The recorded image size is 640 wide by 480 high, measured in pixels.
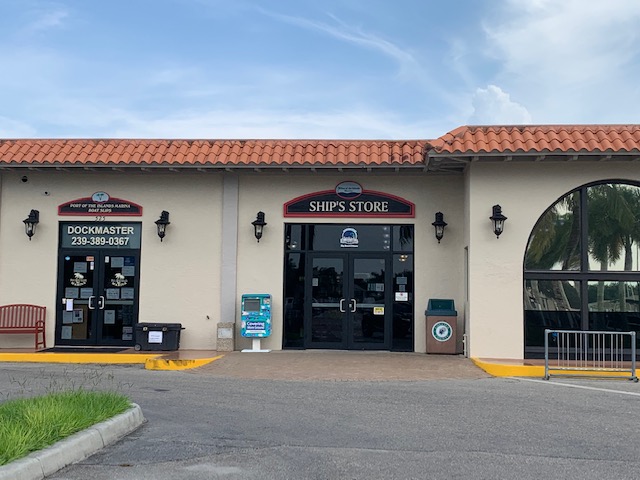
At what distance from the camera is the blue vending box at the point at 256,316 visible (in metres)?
15.2

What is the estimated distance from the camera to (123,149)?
15.7 m

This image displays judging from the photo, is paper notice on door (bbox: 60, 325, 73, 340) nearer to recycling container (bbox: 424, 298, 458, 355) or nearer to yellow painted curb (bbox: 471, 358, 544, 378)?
recycling container (bbox: 424, 298, 458, 355)

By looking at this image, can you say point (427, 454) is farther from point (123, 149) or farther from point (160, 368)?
point (123, 149)

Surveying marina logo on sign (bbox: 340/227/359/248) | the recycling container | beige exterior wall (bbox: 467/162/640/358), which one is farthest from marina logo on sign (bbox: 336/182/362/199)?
the recycling container

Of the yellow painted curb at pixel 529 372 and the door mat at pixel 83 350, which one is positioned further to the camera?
the door mat at pixel 83 350

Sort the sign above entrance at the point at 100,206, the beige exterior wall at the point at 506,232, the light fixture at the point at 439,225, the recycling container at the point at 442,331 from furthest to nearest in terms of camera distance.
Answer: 1. the sign above entrance at the point at 100,206
2. the light fixture at the point at 439,225
3. the recycling container at the point at 442,331
4. the beige exterior wall at the point at 506,232

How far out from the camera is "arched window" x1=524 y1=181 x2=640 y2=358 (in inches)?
556

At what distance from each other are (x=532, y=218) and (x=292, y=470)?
9.58m

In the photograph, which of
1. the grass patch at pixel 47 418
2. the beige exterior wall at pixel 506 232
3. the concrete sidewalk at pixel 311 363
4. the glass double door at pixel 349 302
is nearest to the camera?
the grass patch at pixel 47 418

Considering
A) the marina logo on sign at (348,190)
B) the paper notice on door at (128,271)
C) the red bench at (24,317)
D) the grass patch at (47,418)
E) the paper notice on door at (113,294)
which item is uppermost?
the marina logo on sign at (348,190)

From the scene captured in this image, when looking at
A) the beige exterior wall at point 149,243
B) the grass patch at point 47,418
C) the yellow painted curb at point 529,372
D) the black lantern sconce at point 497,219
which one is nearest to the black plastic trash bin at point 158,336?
the beige exterior wall at point 149,243

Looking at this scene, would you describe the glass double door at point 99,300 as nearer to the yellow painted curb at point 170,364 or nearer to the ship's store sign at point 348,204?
the yellow painted curb at point 170,364

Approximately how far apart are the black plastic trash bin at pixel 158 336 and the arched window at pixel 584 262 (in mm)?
7453

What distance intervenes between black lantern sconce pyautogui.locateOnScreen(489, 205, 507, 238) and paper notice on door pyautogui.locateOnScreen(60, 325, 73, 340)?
Answer: 9.78 metres
